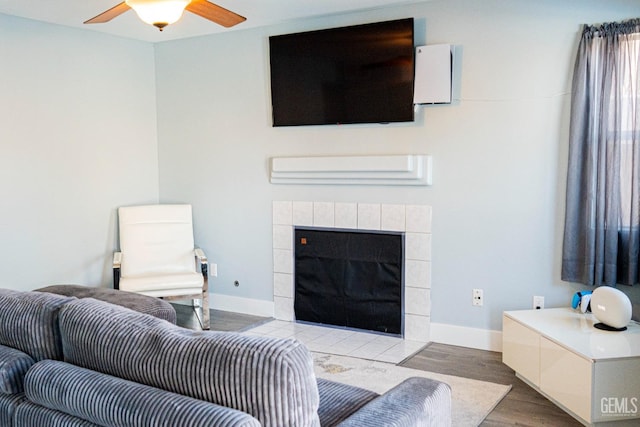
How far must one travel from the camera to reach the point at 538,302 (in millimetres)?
3799

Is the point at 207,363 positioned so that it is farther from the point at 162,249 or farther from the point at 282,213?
the point at 162,249

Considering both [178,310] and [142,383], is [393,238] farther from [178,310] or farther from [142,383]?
[142,383]

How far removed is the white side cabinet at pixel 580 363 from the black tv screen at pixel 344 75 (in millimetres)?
1631

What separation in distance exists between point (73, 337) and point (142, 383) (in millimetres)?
308

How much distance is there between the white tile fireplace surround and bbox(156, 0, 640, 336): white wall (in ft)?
0.21

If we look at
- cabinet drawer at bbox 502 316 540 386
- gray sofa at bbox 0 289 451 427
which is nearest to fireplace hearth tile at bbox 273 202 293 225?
cabinet drawer at bbox 502 316 540 386

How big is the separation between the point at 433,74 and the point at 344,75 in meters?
0.68

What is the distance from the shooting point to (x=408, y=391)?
185cm

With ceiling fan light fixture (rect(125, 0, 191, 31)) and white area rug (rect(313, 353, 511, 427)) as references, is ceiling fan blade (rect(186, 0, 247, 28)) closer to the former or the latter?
ceiling fan light fixture (rect(125, 0, 191, 31))

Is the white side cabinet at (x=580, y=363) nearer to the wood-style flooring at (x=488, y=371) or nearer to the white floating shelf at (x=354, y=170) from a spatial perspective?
the wood-style flooring at (x=488, y=371)

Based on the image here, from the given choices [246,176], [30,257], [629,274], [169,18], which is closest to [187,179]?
[246,176]

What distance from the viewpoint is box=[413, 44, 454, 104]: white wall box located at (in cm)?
388

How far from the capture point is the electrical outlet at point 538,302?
3786mm

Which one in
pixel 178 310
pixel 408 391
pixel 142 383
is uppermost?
pixel 142 383
